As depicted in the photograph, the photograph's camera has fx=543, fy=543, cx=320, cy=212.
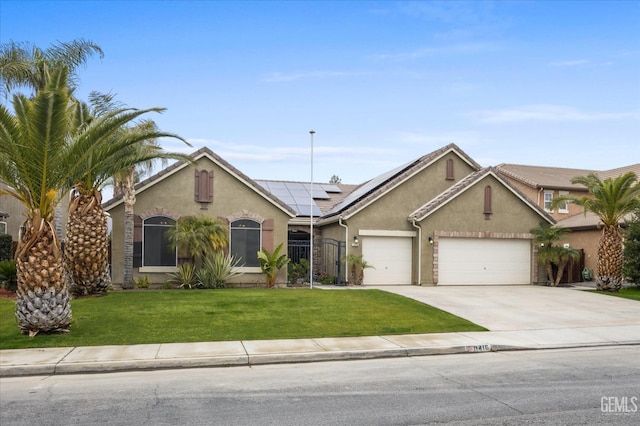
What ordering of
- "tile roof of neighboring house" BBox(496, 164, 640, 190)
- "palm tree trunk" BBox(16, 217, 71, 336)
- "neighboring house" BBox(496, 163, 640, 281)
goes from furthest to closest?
"tile roof of neighboring house" BBox(496, 164, 640, 190), "neighboring house" BBox(496, 163, 640, 281), "palm tree trunk" BBox(16, 217, 71, 336)

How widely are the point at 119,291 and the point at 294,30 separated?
10463mm

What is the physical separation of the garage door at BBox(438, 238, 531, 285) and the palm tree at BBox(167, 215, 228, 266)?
952 centimetres

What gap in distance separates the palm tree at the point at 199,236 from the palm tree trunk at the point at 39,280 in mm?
8452

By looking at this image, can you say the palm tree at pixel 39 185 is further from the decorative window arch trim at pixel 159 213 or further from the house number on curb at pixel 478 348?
the decorative window arch trim at pixel 159 213

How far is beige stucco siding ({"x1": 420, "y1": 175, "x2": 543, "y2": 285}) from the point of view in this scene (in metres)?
23.1

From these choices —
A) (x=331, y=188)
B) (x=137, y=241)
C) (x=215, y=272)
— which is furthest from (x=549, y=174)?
(x=137, y=241)

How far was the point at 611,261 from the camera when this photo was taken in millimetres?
21453

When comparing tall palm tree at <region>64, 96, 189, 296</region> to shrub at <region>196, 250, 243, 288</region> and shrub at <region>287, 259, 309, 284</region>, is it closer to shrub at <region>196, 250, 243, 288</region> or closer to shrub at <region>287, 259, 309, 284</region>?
shrub at <region>196, 250, 243, 288</region>

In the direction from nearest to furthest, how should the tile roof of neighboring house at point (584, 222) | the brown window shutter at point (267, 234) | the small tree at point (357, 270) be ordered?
1. the brown window shutter at point (267, 234)
2. the small tree at point (357, 270)
3. the tile roof of neighboring house at point (584, 222)

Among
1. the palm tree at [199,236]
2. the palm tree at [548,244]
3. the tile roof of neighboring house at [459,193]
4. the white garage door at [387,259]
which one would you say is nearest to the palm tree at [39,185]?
the palm tree at [199,236]

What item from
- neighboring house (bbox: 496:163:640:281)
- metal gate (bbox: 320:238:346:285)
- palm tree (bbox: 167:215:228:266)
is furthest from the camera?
neighboring house (bbox: 496:163:640:281)

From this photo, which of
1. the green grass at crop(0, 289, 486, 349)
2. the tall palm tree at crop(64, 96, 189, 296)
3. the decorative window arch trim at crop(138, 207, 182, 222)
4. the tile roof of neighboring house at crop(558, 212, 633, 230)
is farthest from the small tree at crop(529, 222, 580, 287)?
the tall palm tree at crop(64, 96, 189, 296)

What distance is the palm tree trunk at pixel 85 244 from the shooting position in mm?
16172

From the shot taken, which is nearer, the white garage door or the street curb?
the street curb
